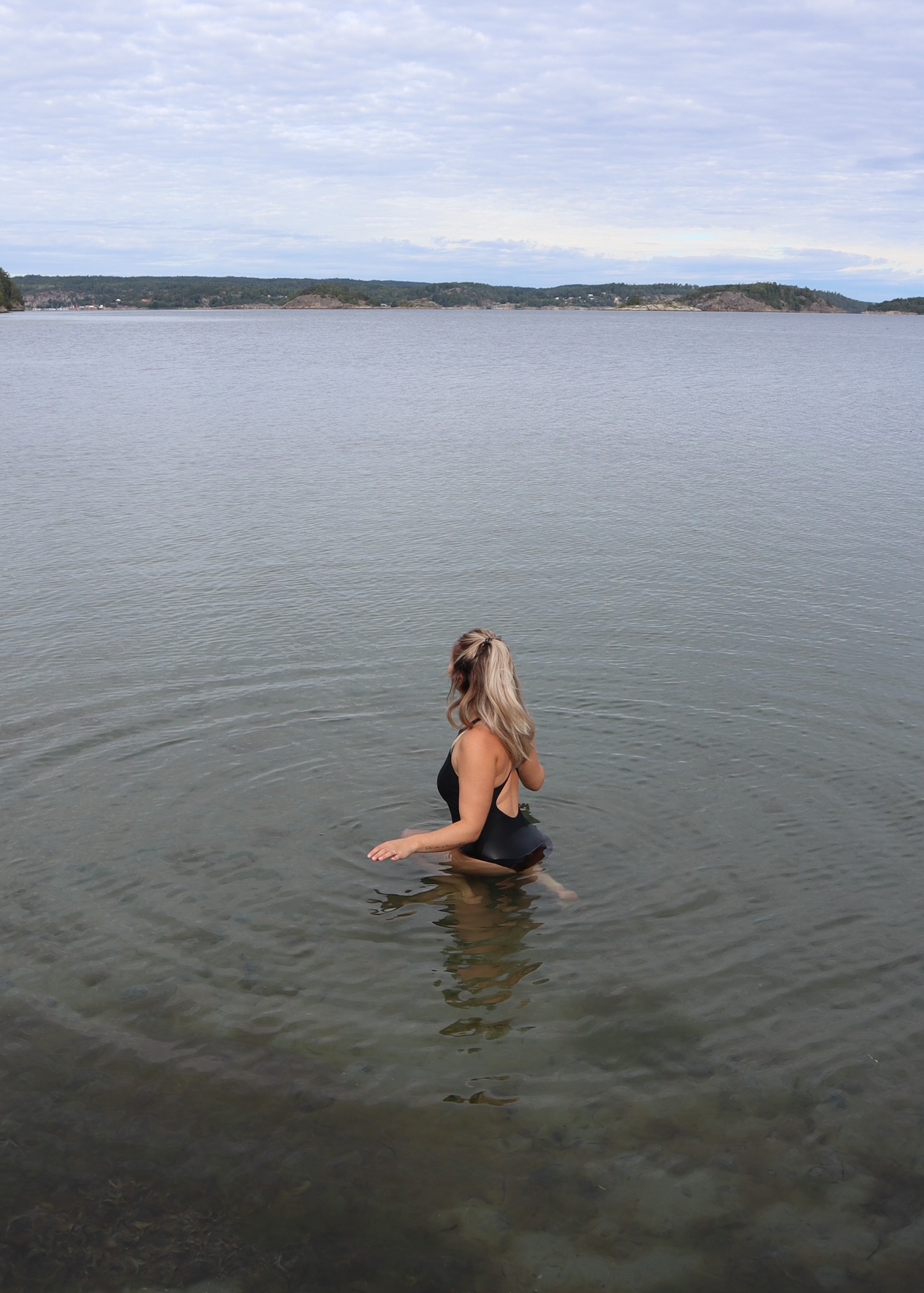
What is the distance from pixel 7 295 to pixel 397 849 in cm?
17014

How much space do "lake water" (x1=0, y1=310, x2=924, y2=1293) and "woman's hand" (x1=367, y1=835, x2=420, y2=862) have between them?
54 centimetres

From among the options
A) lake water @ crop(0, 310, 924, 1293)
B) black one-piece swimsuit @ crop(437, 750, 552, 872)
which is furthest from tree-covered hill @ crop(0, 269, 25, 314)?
black one-piece swimsuit @ crop(437, 750, 552, 872)

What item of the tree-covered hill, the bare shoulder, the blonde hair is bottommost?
the bare shoulder

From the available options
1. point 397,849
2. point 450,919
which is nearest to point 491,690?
point 397,849

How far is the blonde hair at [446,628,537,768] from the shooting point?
22.1 feet

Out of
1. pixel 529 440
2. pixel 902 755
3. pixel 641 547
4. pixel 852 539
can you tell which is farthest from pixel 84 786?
pixel 529 440

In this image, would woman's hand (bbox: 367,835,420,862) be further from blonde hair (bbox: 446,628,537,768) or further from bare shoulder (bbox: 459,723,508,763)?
blonde hair (bbox: 446,628,537,768)

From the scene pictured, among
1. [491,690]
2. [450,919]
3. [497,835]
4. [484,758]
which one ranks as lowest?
[450,919]

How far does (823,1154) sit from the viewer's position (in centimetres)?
500

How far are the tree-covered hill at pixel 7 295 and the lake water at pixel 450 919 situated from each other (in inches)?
5990

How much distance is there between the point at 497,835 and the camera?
740 centimetres

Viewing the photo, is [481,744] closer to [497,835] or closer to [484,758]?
[484,758]

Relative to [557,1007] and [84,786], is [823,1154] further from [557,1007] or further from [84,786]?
[84,786]

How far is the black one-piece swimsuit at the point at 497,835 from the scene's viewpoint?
735 cm
